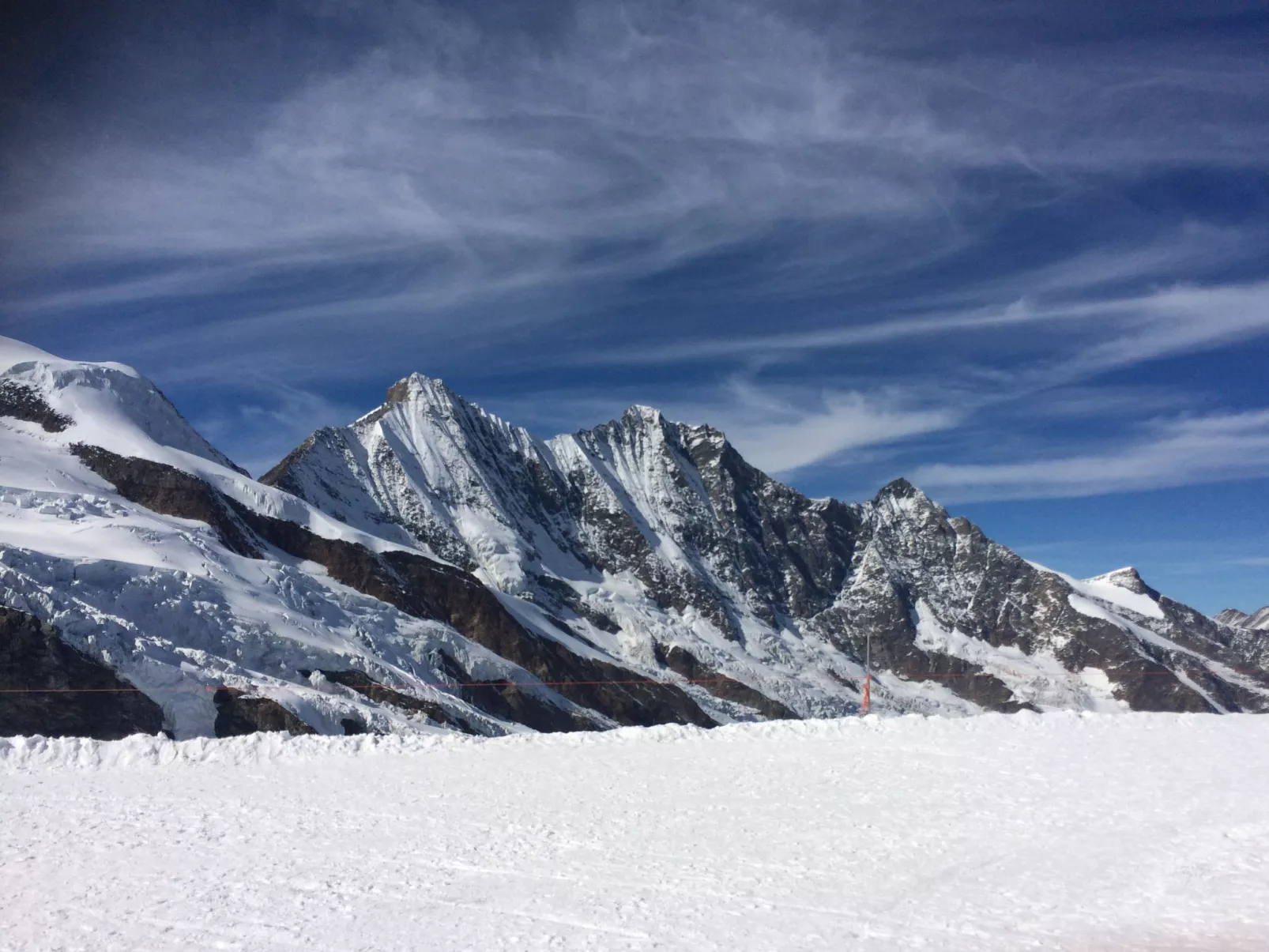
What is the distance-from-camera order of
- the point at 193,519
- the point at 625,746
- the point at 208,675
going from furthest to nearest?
the point at 193,519
the point at 208,675
the point at 625,746


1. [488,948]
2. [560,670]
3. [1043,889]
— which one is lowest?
[488,948]

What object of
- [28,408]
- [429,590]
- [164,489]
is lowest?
[429,590]

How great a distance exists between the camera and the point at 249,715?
4978 cm

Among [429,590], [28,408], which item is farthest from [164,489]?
[429,590]

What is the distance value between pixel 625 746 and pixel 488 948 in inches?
497

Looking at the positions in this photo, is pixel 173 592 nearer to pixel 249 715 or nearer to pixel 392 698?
pixel 392 698

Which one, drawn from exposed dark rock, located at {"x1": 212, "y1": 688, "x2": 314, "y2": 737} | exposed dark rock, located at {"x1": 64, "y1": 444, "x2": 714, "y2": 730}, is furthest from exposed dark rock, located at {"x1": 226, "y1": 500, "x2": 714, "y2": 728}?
exposed dark rock, located at {"x1": 212, "y1": 688, "x2": 314, "y2": 737}

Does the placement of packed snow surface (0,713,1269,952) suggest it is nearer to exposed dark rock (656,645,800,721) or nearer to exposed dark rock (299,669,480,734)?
exposed dark rock (299,669,480,734)

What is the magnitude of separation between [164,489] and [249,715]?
48.6 meters

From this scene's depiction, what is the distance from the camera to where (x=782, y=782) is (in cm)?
1947

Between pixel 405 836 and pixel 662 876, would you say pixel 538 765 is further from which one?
pixel 662 876

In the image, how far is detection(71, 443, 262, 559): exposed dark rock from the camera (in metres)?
88.9

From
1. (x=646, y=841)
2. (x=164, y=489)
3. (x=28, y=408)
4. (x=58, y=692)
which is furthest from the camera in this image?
(x=28, y=408)

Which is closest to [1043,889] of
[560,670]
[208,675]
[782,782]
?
[782,782]
